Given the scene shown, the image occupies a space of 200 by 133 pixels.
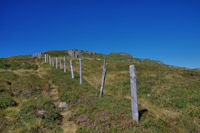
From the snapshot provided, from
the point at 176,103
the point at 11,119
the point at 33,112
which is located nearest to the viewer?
the point at 11,119

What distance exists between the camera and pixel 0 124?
20.0ft

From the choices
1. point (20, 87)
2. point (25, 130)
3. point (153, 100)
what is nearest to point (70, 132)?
point (25, 130)

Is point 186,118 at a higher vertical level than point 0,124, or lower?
lower

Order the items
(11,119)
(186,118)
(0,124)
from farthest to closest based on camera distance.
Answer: (186,118) < (11,119) < (0,124)

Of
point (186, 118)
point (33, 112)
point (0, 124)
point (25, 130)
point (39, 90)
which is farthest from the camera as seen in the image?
point (39, 90)

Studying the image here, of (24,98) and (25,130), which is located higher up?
(24,98)

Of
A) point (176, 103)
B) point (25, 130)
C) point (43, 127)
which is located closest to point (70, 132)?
point (43, 127)

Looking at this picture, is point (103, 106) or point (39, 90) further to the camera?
point (39, 90)

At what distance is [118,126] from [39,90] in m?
9.88

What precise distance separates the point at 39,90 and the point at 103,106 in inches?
302

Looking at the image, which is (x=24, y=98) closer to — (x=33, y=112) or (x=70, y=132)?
(x=33, y=112)

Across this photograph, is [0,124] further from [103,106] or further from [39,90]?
[39,90]

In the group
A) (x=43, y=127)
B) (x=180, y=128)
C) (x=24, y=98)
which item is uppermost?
(x=24, y=98)

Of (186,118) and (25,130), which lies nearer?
(25,130)
